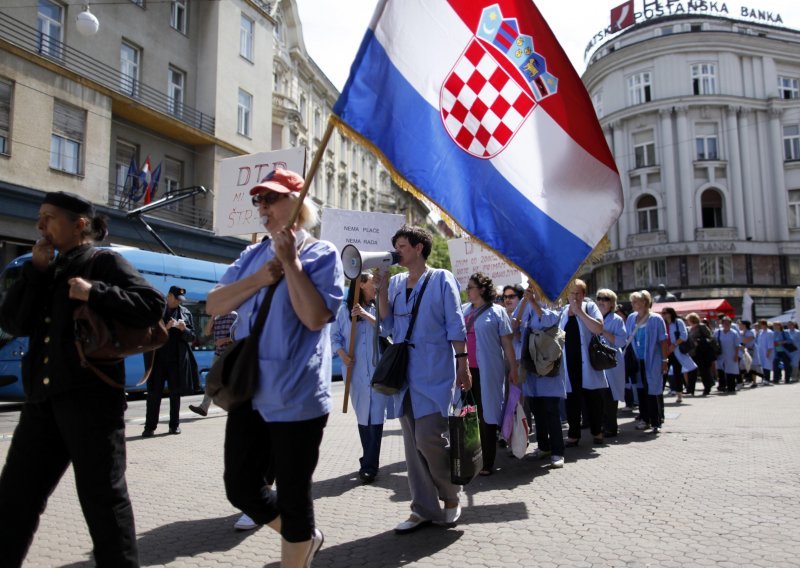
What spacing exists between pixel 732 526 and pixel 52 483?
398 cm

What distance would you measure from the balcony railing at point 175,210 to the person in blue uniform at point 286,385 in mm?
20779

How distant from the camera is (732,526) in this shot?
4320 mm

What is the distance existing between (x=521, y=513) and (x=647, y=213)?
42614 mm

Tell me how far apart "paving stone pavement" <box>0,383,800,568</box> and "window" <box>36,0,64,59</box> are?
53.8ft

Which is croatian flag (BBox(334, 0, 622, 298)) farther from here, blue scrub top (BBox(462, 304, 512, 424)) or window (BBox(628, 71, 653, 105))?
window (BBox(628, 71, 653, 105))

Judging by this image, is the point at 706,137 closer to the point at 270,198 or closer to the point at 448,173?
the point at 448,173

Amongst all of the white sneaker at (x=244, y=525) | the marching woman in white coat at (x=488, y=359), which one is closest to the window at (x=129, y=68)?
the marching woman in white coat at (x=488, y=359)

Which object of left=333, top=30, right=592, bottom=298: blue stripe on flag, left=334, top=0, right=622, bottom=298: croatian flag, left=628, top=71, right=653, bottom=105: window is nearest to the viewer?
left=333, top=30, right=592, bottom=298: blue stripe on flag

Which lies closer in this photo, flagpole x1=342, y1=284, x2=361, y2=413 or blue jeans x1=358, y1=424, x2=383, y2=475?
flagpole x1=342, y1=284, x2=361, y2=413

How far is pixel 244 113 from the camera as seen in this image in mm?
28547

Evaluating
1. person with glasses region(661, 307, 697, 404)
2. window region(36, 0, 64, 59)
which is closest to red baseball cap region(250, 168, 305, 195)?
person with glasses region(661, 307, 697, 404)

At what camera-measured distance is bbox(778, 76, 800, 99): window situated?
145ft

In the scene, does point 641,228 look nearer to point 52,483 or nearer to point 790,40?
point 790,40

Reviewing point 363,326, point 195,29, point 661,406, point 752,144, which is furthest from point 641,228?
point 363,326
